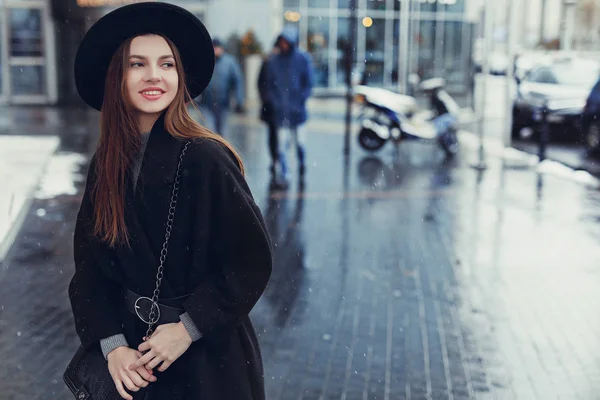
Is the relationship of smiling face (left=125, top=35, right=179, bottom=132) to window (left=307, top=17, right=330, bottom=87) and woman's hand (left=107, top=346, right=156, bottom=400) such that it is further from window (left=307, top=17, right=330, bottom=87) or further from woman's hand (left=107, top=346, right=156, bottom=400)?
window (left=307, top=17, right=330, bottom=87)

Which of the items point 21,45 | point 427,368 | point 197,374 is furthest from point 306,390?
point 21,45

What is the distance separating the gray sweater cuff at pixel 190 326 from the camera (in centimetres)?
212

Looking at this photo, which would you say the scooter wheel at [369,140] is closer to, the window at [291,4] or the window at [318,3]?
the window at [291,4]

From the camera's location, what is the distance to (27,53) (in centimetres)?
2403

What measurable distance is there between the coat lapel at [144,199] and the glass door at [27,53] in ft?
74.4

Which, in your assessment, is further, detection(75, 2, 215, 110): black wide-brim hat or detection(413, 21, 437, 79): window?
detection(413, 21, 437, 79): window

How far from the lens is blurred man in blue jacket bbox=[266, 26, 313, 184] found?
10.7 metres

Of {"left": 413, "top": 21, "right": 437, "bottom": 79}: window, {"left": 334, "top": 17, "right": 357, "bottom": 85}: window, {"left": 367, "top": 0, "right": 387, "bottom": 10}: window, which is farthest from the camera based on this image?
{"left": 413, "top": 21, "right": 437, "bottom": 79}: window

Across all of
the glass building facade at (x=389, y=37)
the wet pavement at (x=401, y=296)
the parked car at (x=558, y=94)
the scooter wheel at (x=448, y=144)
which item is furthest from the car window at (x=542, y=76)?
the glass building facade at (x=389, y=37)

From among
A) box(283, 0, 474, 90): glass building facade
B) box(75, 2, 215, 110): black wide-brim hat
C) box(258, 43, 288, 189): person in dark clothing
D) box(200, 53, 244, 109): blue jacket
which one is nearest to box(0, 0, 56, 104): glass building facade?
box(283, 0, 474, 90): glass building facade

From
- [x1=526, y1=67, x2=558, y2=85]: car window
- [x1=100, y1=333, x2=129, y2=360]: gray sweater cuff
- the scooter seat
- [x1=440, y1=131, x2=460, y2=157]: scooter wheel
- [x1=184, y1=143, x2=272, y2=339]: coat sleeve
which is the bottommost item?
[x1=440, y1=131, x2=460, y2=157]: scooter wheel

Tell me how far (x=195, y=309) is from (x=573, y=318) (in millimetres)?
3986

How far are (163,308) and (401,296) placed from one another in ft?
13.0

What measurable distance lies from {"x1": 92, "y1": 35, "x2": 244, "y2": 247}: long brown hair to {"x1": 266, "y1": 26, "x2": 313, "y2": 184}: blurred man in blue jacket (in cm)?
845
